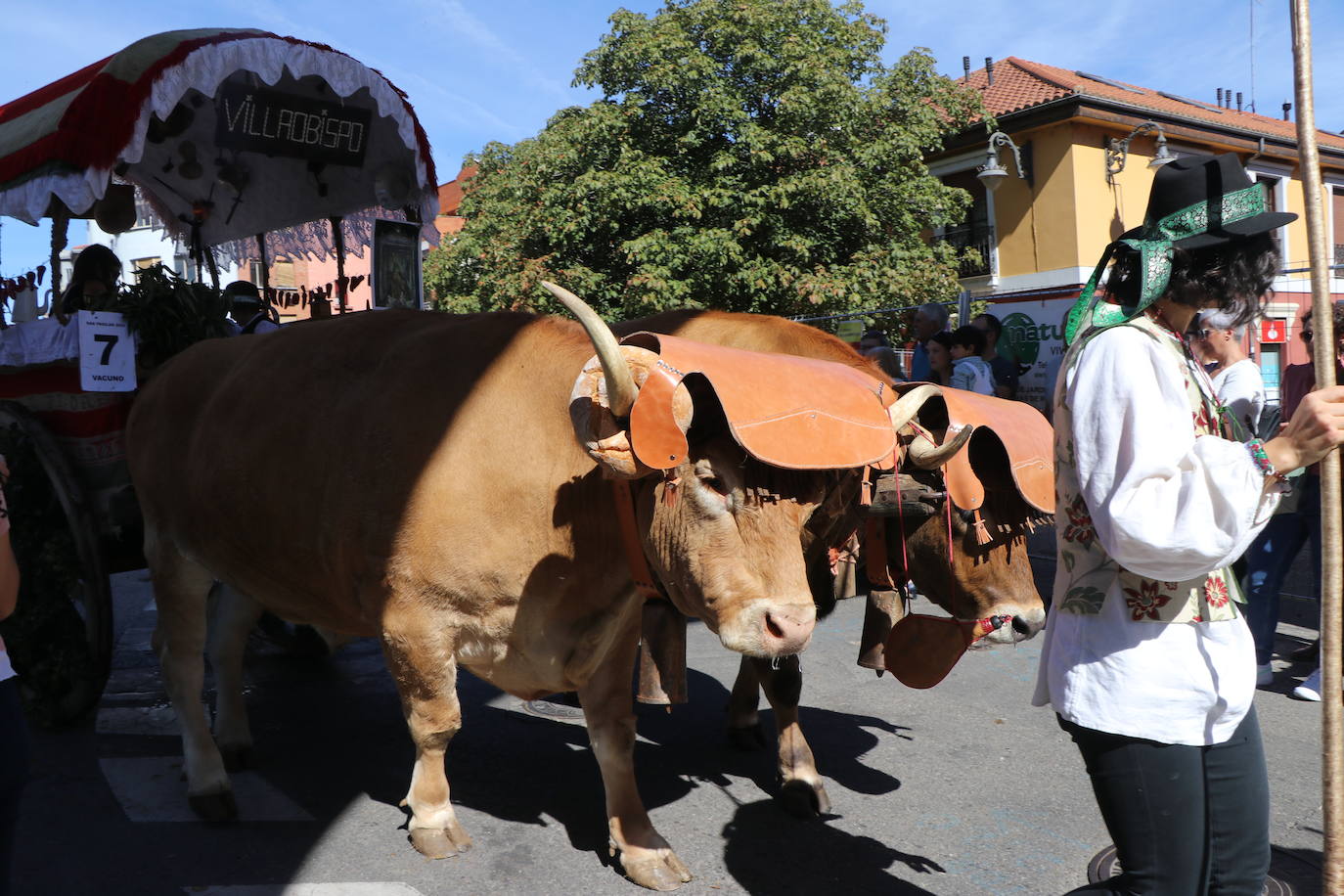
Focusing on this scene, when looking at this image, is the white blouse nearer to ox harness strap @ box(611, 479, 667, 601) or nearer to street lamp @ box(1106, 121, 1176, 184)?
ox harness strap @ box(611, 479, 667, 601)

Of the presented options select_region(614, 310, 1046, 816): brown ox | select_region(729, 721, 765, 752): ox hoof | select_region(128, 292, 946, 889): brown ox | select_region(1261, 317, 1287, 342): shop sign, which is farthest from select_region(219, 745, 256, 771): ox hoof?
select_region(1261, 317, 1287, 342): shop sign

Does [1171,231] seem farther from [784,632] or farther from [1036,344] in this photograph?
[1036,344]

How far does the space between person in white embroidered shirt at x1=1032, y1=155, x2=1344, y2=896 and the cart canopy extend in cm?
429

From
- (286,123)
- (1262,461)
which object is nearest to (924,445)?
(1262,461)

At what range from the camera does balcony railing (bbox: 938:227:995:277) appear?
75.6ft

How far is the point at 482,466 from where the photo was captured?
322 centimetres

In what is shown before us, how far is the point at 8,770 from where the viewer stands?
2117 mm

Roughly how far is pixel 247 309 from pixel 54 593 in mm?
1830

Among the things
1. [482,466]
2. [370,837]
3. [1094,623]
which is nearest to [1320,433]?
[1094,623]

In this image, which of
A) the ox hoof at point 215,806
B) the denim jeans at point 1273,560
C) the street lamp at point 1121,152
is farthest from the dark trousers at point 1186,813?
the street lamp at point 1121,152

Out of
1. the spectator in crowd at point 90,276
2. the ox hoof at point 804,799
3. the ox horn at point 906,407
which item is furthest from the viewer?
the spectator in crowd at point 90,276

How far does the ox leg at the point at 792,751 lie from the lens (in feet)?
12.6

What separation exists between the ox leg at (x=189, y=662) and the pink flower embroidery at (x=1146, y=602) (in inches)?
129

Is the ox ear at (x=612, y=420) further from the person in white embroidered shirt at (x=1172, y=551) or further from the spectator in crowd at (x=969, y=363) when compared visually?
the spectator in crowd at (x=969, y=363)
